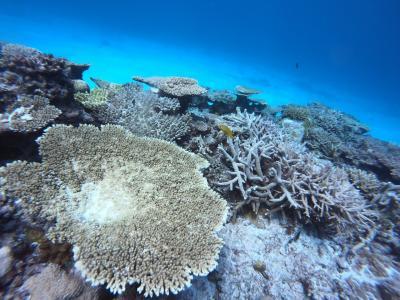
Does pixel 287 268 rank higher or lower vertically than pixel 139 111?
lower

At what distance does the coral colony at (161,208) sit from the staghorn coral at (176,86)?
0.77 ft

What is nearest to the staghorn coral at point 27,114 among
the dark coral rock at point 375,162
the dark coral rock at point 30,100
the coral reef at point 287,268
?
the dark coral rock at point 30,100

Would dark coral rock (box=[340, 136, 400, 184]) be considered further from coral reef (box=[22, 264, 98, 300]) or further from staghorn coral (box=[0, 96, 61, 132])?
staghorn coral (box=[0, 96, 61, 132])

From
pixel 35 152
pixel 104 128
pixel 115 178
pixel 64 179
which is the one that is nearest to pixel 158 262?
pixel 115 178

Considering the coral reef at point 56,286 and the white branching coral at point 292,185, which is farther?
the white branching coral at point 292,185

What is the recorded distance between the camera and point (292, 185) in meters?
3.51

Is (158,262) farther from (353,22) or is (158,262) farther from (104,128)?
(353,22)

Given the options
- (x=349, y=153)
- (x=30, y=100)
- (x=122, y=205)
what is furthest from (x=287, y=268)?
(x=349, y=153)

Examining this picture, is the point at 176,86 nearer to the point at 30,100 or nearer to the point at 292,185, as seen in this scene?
the point at 30,100

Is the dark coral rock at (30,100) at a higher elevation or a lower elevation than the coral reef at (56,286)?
higher

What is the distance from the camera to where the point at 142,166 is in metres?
3.04

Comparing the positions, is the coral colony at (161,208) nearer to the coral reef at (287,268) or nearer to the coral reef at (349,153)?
the coral reef at (287,268)

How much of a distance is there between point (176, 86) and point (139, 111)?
49.1 inches

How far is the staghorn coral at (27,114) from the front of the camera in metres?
3.17
